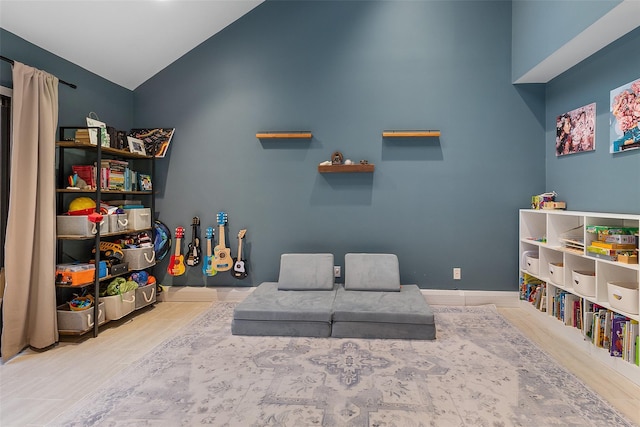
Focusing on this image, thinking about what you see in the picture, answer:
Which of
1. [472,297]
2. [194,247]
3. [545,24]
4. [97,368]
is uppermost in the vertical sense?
[545,24]

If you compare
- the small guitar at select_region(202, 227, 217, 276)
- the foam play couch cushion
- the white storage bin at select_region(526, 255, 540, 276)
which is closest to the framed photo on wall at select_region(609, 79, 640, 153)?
the white storage bin at select_region(526, 255, 540, 276)

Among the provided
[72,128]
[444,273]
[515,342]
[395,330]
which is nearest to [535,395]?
[515,342]

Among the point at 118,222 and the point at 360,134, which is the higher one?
the point at 360,134

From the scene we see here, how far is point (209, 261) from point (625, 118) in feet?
13.3

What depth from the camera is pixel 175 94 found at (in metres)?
4.01

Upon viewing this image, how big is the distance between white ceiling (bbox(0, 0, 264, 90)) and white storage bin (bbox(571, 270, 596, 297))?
4210 millimetres

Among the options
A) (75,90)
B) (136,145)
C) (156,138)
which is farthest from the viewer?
(156,138)

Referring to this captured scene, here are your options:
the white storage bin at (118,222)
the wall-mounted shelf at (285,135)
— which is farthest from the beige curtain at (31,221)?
the wall-mounted shelf at (285,135)

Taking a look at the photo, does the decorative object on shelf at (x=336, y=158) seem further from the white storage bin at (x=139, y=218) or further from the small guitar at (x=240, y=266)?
the white storage bin at (x=139, y=218)

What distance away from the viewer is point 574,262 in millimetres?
2902

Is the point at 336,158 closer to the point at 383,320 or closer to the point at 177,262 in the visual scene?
the point at 383,320

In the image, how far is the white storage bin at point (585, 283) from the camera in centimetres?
261

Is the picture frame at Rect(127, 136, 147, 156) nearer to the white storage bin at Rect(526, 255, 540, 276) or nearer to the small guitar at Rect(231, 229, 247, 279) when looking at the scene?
the small guitar at Rect(231, 229, 247, 279)

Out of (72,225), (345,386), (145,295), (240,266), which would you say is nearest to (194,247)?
(240,266)
